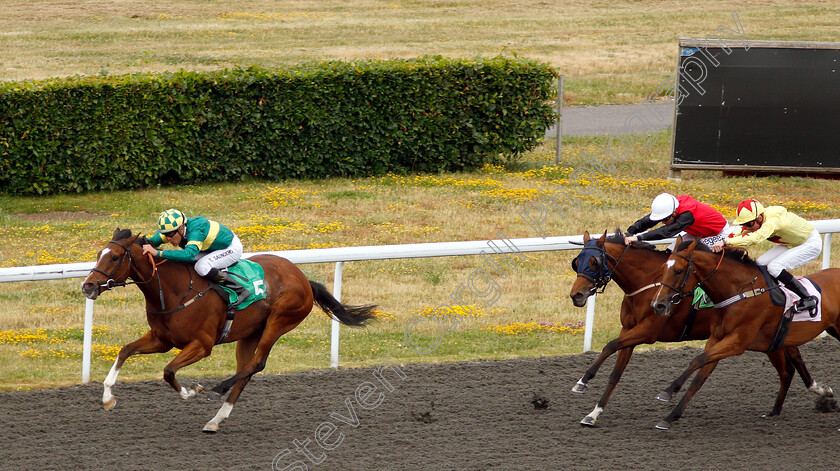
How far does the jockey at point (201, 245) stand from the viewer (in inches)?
219

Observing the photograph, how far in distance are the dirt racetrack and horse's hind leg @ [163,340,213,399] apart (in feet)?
0.95

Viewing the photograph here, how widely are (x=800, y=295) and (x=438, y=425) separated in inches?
94.2

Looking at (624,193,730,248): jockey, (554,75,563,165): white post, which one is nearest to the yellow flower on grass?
(624,193,730,248): jockey

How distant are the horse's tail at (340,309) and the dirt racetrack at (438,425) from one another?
1.34ft

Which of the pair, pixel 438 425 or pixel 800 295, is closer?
pixel 438 425

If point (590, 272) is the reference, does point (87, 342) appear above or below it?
below

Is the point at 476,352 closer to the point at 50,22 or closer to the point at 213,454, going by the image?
the point at 213,454

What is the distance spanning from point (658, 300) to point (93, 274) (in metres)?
3.21

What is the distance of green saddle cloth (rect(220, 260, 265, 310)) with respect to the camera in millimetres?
5797

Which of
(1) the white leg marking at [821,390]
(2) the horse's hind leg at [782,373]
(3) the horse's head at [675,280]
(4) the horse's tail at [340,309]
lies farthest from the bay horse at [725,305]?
(4) the horse's tail at [340,309]

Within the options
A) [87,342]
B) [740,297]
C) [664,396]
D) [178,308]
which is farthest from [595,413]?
Answer: [87,342]

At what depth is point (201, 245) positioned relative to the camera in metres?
5.75

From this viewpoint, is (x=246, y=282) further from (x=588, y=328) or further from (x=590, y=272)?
(x=588, y=328)

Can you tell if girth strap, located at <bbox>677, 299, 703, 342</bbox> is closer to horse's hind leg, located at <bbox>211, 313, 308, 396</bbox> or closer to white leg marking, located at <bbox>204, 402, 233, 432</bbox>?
horse's hind leg, located at <bbox>211, 313, 308, 396</bbox>
